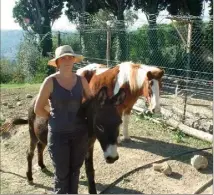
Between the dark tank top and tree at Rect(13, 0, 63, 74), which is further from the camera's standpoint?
→ tree at Rect(13, 0, 63, 74)

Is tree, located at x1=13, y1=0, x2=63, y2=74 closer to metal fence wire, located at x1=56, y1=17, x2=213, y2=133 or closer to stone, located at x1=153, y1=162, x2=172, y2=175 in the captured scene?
metal fence wire, located at x1=56, y1=17, x2=213, y2=133

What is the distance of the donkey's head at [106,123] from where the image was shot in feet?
11.0

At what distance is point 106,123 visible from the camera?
3365mm

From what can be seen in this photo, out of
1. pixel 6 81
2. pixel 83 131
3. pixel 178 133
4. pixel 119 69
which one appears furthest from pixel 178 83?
pixel 6 81

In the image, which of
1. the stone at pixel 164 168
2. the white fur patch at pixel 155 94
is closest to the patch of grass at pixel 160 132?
the white fur patch at pixel 155 94

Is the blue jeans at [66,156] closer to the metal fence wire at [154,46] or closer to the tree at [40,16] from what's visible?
the metal fence wire at [154,46]

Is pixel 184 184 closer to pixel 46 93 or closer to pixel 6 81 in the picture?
pixel 46 93

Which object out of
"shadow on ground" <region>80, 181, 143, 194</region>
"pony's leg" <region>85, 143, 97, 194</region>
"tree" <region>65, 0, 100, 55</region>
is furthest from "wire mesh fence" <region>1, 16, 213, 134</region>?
"pony's leg" <region>85, 143, 97, 194</region>

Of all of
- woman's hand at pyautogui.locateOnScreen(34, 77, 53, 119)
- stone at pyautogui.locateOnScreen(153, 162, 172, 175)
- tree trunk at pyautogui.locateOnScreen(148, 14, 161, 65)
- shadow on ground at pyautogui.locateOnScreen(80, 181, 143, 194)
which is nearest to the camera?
woman's hand at pyautogui.locateOnScreen(34, 77, 53, 119)

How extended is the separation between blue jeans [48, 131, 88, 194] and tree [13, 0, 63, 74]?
1258cm

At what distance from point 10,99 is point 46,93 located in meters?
Result: 7.41

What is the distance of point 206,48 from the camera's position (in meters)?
12.9

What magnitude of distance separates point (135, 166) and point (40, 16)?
1301cm

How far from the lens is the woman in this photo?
10.9ft
